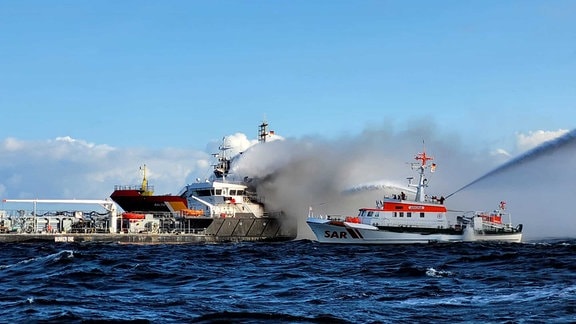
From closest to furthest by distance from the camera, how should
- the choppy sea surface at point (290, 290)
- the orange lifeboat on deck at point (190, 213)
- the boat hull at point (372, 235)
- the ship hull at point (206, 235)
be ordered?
1. the choppy sea surface at point (290, 290)
2. the boat hull at point (372, 235)
3. the ship hull at point (206, 235)
4. the orange lifeboat on deck at point (190, 213)

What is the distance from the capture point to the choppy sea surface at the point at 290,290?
23594 millimetres

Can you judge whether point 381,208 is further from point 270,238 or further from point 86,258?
point 86,258

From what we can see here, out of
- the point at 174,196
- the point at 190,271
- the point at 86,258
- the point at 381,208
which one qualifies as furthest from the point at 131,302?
the point at 174,196

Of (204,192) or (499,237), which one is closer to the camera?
(499,237)

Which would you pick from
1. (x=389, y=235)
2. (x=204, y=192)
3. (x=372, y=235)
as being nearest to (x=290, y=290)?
(x=372, y=235)

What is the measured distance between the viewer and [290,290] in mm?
31172

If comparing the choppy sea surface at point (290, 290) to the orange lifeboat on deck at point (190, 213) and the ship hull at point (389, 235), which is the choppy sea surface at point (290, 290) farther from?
the orange lifeboat on deck at point (190, 213)

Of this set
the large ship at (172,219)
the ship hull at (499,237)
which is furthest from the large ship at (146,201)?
the ship hull at (499,237)

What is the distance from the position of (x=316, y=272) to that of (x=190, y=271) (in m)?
7.59

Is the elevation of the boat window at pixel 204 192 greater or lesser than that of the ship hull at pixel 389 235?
greater

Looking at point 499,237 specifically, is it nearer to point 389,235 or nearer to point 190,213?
point 389,235

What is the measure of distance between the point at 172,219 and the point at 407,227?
32228 millimetres

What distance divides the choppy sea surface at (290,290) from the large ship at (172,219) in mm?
33298

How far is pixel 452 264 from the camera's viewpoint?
1773 inches
